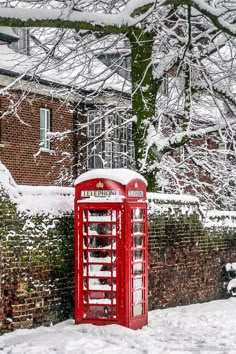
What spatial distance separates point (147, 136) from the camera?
14688 millimetres

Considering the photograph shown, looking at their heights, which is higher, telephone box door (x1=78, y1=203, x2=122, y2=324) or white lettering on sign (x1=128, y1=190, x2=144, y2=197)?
white lettering on sign (x1=128, y1=190, x2=144, y2=197)

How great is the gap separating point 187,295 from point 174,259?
3.05ft

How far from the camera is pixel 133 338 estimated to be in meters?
8.91

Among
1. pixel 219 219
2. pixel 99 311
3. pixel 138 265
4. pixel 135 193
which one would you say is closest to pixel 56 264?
pixel 99 311

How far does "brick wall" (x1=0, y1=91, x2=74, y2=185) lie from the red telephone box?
9.94 meters

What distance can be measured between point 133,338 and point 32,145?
13.0 metres

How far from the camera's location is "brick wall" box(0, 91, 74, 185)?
20000mm

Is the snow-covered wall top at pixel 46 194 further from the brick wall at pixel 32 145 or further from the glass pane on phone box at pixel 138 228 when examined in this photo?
the brick wall at pixel 32 145

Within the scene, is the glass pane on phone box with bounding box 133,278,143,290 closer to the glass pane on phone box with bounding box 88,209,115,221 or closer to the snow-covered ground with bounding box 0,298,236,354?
the snow-covered ground with bounding box 0,298,236,354

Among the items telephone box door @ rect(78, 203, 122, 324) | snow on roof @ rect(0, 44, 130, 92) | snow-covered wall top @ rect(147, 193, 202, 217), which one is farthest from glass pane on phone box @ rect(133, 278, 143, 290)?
snow on roof @ rect(0, 44, 130, 92)

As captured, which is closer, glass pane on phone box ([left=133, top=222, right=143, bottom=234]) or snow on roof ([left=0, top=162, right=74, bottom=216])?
snow on roof ([left=0, top=162, right=74, bottom=216])

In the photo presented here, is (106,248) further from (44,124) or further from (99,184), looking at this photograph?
(44,124)

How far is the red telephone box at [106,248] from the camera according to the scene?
9.50 m

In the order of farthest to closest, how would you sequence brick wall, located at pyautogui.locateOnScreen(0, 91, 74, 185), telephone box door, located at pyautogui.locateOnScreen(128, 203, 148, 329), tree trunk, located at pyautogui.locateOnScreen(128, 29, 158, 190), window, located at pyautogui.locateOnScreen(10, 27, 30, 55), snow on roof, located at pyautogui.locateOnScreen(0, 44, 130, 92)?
window, located at pyautogui.locateOnScreen(10, 27, 30, 55) → brick wall, located at pyautogui.locateOnScreen(0, 91, 74, 185) → tree trunk, located at pyautogui.locateOnScreen(128, 29, 158, 190) → snow on roof, located at pyautogui.locateOnScreen(0, 44, 130, 92) → telephone box door, located at pyautogui.locateOnScreen(128, 203, 148, 329)
